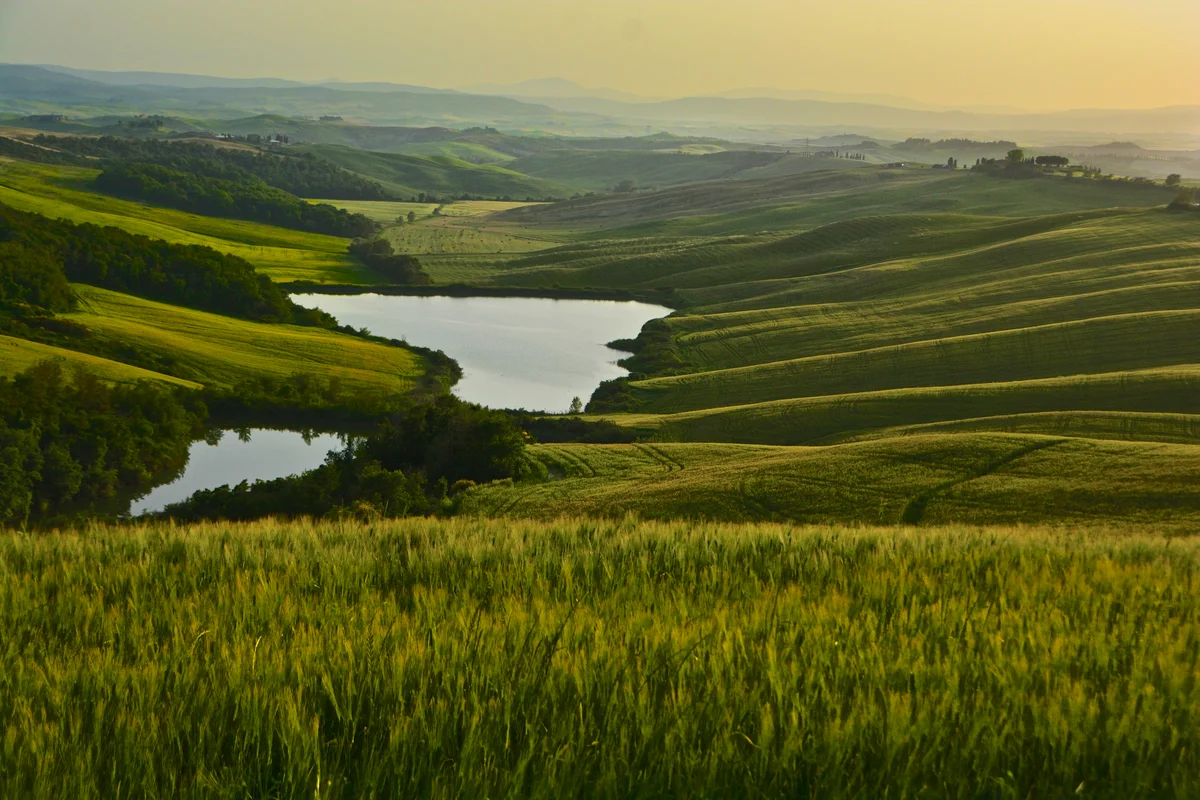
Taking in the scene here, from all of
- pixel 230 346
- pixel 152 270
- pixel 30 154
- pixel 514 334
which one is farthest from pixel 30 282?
pixel 30 154

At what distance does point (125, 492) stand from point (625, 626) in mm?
49168

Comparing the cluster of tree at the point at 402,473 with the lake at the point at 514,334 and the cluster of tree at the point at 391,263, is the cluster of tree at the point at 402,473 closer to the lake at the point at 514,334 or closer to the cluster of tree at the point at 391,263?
the lake at the point at 514,334

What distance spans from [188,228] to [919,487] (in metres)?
133

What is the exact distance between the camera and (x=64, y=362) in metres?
61.0

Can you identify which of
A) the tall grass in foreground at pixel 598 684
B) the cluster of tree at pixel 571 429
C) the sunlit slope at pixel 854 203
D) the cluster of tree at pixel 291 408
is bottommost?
the cluster of tree at pixel 291 408

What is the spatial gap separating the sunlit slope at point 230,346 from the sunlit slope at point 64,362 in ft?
16.7

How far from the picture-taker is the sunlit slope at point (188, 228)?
122312 mm

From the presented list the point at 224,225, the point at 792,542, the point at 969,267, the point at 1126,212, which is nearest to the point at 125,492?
the point at 792,542

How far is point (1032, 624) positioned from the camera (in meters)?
6.64

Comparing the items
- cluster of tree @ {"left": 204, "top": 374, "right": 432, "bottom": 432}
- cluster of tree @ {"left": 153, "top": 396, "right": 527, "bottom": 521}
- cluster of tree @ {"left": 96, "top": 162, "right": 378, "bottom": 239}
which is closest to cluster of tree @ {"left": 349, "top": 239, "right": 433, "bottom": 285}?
cluster of tree @ {"left": 96, "top": 162, "right": 378, "bottom": 239}

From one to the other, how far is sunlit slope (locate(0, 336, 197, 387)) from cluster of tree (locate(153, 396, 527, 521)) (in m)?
21.2

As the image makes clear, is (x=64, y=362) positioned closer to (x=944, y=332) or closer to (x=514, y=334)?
(x=514, y=334)

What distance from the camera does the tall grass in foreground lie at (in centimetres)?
467

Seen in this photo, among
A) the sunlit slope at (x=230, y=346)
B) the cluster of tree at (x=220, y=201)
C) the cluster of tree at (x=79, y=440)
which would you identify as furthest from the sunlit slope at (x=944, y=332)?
the cluster of tree at (x=220, y=201)
